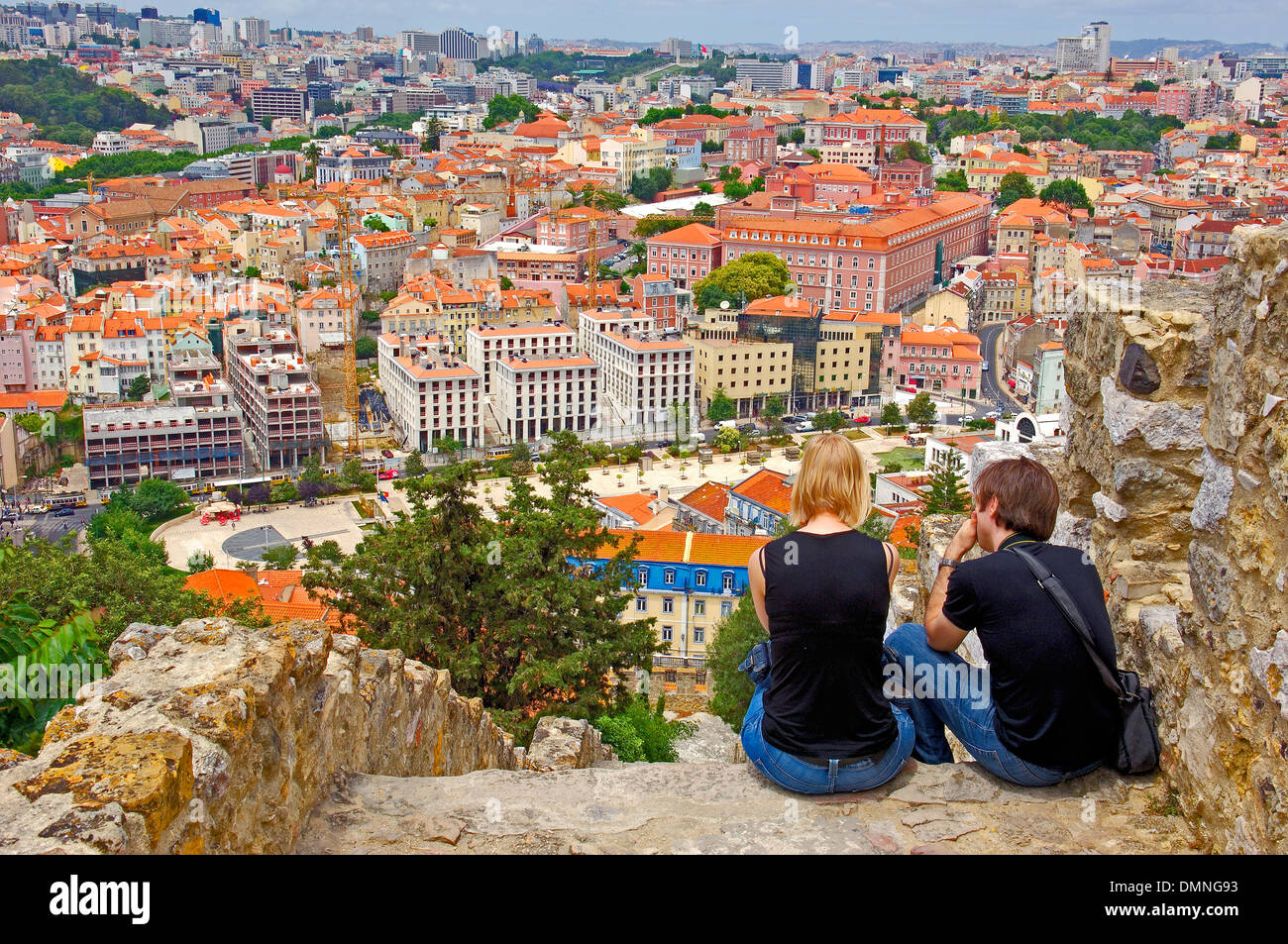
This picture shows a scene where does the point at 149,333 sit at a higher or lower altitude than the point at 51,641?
lower

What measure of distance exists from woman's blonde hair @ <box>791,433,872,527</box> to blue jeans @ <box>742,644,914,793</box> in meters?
0.34

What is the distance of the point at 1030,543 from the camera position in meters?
2.53

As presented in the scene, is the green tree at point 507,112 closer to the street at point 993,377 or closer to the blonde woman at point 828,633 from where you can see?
the street at point 993,377

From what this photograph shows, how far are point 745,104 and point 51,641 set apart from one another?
7728 cm

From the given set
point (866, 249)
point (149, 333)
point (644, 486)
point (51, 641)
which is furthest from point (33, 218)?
point (51, 641)

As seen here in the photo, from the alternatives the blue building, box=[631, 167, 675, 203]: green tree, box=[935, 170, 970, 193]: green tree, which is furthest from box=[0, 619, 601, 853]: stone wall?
box=[631, 167, 675, 203]: green tree

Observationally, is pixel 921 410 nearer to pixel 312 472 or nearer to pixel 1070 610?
pixel 312 472

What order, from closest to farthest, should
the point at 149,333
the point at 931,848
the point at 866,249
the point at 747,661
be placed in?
1. the point at 931,848
2. the point at 747,661
3. the point at 149,333
4. the point at 866,249

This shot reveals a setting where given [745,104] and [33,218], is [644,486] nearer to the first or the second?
[33,218]

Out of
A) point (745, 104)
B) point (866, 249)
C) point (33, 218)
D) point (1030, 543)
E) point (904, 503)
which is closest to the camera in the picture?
point (1030, 543)

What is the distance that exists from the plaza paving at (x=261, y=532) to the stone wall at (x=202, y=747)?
66.7ft

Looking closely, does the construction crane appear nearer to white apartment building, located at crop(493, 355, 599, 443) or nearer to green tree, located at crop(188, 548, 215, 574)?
white apartment building, located at crop(493, 355, 599, 443)

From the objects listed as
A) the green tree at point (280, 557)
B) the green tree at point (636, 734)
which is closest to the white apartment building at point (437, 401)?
the green tree at point (280, 557)

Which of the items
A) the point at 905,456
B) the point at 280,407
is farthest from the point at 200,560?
the point at 905,456
